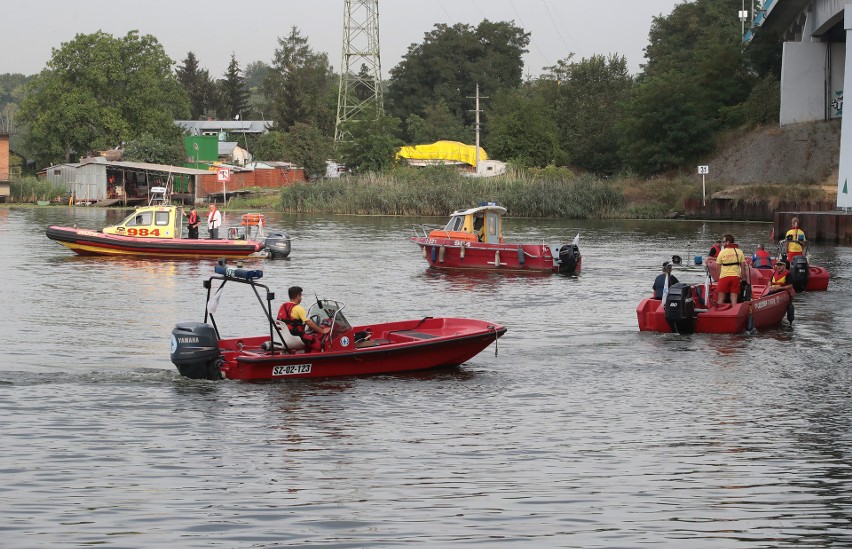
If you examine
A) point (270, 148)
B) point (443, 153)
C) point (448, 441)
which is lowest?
point (448, 441)

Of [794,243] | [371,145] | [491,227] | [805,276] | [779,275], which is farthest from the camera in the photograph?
[371,145]

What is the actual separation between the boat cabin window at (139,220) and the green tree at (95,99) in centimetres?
5886

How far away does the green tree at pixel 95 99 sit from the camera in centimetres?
9812

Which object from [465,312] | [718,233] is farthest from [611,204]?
[465,312]

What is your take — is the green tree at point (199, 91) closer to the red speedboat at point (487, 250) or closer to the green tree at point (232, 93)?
the green tree at point (232, 93)

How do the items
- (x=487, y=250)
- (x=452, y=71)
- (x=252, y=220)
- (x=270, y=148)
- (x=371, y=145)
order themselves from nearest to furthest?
1. (x=487, y=250)
2. (x=252, y=220)
3. (x=371, y=145)
4. (x=270, y=148)
5. (x=452, y=71)

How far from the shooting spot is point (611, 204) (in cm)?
7312

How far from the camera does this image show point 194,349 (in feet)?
57.4

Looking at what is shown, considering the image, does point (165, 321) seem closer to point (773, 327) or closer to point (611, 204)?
point (773, 327)

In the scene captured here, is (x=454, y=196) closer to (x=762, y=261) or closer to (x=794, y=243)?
(x=794, y=243)

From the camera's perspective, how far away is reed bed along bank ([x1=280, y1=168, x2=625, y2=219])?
71562 mm

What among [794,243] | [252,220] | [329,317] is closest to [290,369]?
[329,317]

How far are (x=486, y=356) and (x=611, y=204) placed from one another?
53.2 metres

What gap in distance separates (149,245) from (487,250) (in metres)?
11.5
